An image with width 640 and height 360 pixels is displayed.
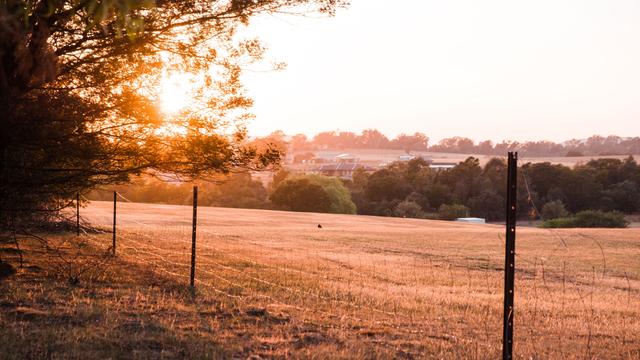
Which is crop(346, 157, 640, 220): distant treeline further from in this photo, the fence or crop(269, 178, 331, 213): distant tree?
the fence

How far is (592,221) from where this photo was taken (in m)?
71.2

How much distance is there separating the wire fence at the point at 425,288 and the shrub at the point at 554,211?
147ft

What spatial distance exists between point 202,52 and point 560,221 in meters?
63.7

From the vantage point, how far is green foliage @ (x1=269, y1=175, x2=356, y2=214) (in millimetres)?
87438

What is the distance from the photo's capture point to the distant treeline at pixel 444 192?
82.9m

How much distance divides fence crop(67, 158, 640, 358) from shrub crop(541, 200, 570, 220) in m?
45.2

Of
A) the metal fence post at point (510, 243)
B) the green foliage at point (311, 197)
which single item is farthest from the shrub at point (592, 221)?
the metal fence post at point (510, 243)

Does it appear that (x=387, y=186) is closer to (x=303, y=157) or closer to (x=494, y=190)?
(x=494, y=190)

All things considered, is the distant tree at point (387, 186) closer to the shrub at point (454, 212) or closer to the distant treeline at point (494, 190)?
the distant treeline at point (494, 190)

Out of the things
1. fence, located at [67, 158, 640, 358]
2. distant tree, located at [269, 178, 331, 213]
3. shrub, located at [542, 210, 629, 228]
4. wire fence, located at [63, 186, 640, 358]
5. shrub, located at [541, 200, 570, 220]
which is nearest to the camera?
fence, located at [67, 158, 640, 358]

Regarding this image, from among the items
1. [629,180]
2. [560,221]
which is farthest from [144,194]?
[629,180]

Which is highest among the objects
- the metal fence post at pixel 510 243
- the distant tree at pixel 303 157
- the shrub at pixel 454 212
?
the distant tree at pixel 303 157

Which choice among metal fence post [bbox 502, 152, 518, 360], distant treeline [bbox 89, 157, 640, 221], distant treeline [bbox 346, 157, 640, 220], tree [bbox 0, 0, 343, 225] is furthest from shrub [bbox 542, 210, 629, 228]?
metal fence post [bbox 502, 152, 518, 360]

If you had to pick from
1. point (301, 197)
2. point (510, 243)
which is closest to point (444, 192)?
point (301, 197)
